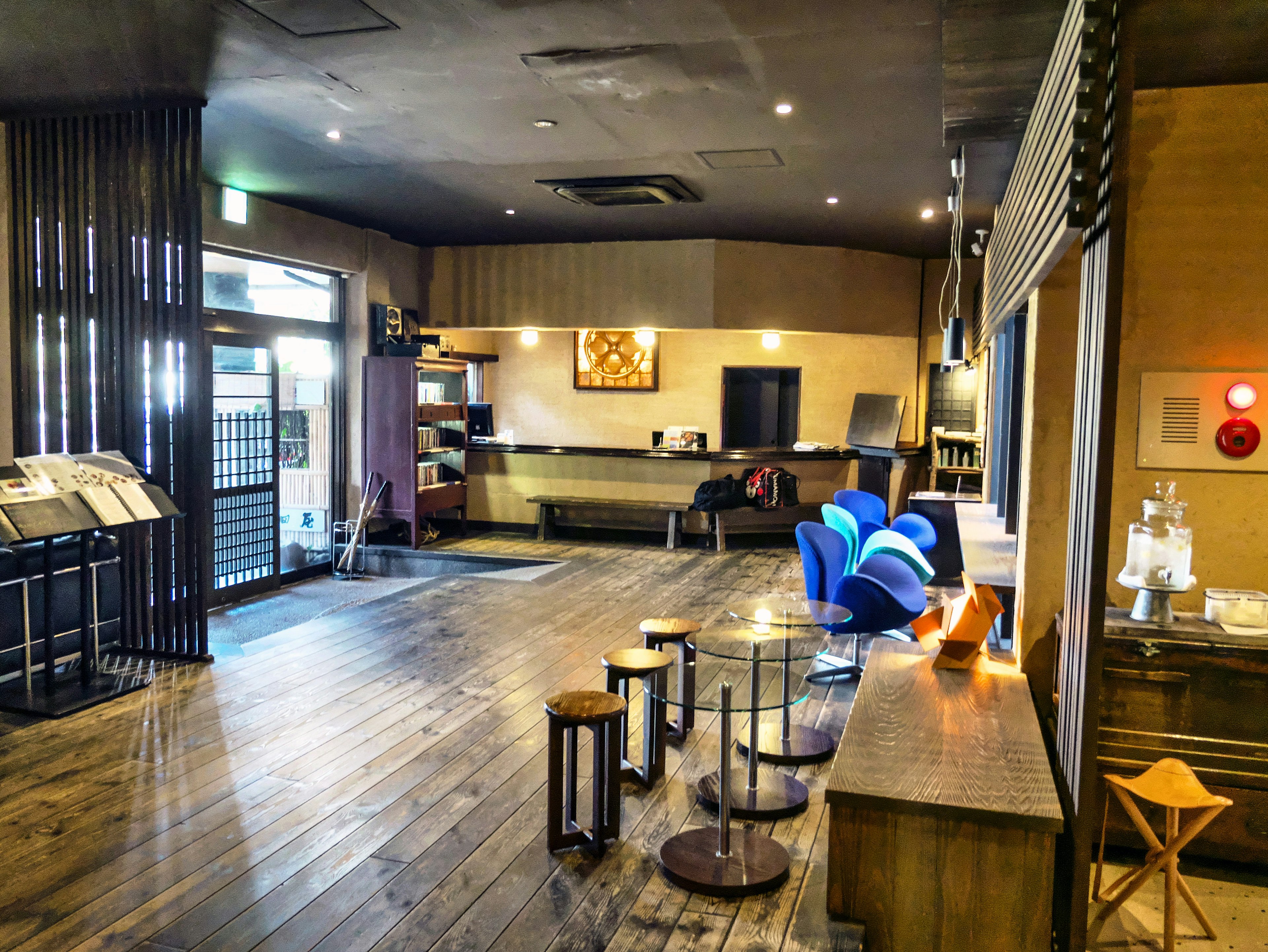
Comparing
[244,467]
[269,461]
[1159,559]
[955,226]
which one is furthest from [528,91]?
[269,461]

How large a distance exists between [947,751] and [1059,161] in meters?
1.78

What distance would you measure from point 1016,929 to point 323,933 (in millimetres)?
2033

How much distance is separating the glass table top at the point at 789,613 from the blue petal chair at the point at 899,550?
1470mm

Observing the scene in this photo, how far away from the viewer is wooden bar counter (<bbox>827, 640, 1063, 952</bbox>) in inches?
99.1

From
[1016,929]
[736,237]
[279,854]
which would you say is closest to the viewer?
[1016,929]

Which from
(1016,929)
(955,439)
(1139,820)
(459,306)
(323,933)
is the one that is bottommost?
(323,933)

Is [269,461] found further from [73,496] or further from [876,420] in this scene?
[876,420]

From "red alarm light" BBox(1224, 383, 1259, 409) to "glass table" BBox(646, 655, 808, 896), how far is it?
2.01 meters

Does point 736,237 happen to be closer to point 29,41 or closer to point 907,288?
point 907,288

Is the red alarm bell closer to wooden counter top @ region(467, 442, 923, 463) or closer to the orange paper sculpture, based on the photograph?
the orange paper sculpture

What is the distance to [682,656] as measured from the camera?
12.0 feet

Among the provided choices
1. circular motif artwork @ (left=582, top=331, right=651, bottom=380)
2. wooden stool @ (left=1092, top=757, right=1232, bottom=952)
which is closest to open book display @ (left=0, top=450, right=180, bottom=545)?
wooden stool @ (left=1092, top=757, right=1232, bottom=952)

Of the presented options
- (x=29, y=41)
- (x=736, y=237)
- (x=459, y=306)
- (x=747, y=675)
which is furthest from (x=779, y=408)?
(x=29, y=41)

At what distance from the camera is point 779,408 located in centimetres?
1213
